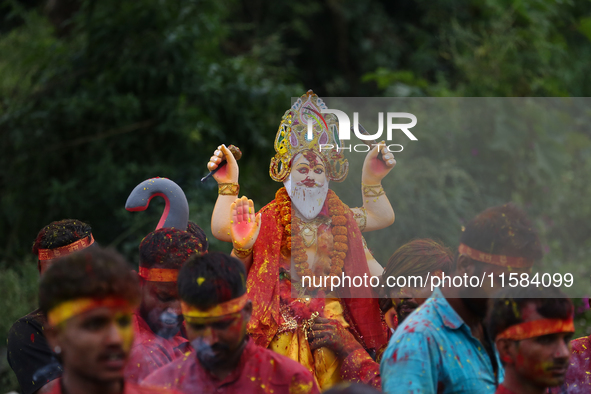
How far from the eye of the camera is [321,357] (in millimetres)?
3459

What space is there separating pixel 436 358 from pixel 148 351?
1195mm

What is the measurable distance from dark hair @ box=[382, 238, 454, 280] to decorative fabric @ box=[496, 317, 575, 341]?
856 mm

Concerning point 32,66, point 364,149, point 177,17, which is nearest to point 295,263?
point 364,149

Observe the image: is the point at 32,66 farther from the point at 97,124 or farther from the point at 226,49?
the point at 226,49

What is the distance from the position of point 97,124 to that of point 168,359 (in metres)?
5.53

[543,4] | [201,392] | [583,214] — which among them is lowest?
[201,392]

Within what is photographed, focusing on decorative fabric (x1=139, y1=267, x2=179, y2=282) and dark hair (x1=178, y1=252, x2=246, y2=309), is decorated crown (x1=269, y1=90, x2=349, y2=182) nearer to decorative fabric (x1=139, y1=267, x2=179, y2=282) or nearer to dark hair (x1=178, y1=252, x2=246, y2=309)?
decorative fabric (x1=139, y1=267, x2=179, y2=282)

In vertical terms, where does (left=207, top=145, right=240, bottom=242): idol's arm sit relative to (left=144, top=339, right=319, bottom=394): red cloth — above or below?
above

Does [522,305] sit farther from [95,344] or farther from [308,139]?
[308,139]

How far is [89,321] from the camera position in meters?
1.85

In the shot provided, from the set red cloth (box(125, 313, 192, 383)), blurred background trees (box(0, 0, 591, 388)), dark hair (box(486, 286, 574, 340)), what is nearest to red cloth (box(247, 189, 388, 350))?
red cloth (box(125, 313, 192, 383))

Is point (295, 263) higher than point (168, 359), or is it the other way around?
point (295, 263)

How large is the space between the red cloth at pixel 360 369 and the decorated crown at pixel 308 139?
1.11 meters

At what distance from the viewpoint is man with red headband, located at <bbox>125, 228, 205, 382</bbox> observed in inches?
110
